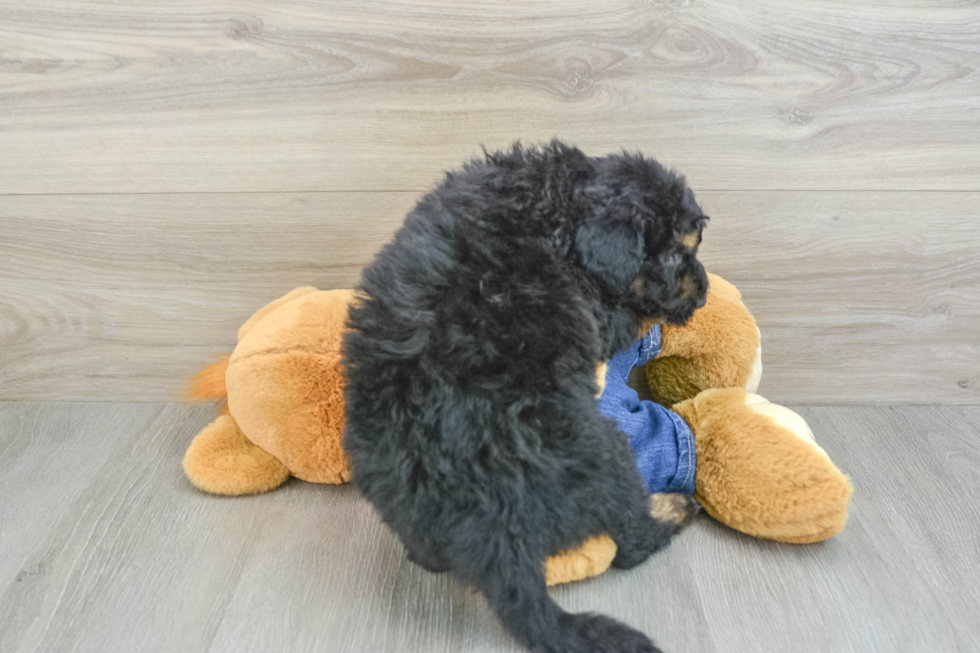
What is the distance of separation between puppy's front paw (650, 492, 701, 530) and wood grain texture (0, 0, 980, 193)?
1.61 feet

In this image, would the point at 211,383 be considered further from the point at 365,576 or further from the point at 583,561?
the point at 583,561

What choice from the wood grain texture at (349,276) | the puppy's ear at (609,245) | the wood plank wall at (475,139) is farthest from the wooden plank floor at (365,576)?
the puppy's ear at (609,245)

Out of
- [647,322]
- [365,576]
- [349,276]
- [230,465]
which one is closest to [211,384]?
[230,465]

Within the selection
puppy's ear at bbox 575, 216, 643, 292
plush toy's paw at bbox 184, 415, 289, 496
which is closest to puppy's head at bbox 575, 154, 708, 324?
puppy's ear at bbox 575, 216, 643, 292

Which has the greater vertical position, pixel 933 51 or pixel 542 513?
pixel 933 51

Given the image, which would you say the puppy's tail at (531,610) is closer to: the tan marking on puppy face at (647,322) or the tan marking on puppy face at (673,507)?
the tan marking on puppy face at (673,507)

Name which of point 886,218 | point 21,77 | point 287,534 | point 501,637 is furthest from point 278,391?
point 886,218

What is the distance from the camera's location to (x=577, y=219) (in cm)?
69

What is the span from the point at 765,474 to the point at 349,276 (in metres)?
0.71

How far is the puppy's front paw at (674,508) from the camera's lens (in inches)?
33.5

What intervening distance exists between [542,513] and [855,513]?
539mm

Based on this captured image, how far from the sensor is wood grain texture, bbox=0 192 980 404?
3.49 feet

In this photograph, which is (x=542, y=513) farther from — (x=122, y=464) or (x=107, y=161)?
(x=107, y=161)

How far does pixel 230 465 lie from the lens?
99 cm
